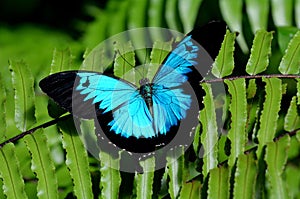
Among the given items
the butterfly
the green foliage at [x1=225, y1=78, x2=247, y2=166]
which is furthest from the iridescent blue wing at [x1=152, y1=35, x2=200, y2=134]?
the green foliage at [x1=225, y1=78, x2=247, y2=166]

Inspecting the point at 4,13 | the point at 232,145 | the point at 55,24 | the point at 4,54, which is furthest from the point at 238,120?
the point at 4,13

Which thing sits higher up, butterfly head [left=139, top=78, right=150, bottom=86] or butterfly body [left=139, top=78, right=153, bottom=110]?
butterfly head [left=139, top=78, right=150, bottom=86]

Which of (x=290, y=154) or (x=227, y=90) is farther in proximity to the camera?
(x=290, y=154)

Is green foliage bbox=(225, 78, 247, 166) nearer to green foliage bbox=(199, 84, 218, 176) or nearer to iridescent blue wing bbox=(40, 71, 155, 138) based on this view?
green foliage bbox=(199, 84, 218, 176)

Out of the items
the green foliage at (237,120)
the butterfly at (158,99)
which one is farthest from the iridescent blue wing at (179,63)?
the green foliage at (237,120)

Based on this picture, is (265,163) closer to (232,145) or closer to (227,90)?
(232,145)

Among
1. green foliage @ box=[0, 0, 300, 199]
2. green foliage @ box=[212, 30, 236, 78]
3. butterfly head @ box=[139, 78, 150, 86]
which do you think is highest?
green foliage @ box=[212, 30, 236, 78]

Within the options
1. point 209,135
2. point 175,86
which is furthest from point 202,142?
point 175,86
